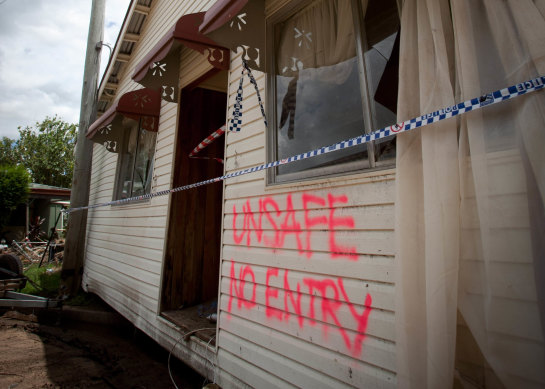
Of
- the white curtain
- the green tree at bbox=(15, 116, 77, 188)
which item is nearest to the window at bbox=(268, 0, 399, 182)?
the white curtain

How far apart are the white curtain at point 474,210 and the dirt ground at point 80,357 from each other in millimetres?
3106

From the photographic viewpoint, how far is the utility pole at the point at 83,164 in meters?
6.65

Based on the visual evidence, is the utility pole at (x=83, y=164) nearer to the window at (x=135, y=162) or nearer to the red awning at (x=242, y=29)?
the window at (x=135, y=162)

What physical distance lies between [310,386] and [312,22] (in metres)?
3.02

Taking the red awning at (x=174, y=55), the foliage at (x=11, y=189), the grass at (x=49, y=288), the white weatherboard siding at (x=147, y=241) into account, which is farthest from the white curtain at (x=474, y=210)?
the foliage at (x=11, y=189)

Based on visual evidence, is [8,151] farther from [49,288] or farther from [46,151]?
[49,288]

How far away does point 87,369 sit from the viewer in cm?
370

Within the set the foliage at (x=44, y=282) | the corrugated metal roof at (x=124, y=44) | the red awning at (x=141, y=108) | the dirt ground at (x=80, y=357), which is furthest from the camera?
the foliage at (x=44, y=282)

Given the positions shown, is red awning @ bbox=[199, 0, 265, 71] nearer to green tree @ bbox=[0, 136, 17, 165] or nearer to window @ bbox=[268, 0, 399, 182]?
window @ bbox=[268, 0, 399, 182]

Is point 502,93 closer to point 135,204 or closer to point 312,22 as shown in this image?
point 312,22

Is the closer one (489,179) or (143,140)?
(489,179)

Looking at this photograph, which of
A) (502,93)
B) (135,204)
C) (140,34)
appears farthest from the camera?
(140,34)

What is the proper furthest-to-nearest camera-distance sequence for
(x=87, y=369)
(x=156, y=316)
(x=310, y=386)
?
(x=156, y=316), (x=87, y=369), (x=310, y=386)

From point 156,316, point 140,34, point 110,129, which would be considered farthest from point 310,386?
point 140,34
